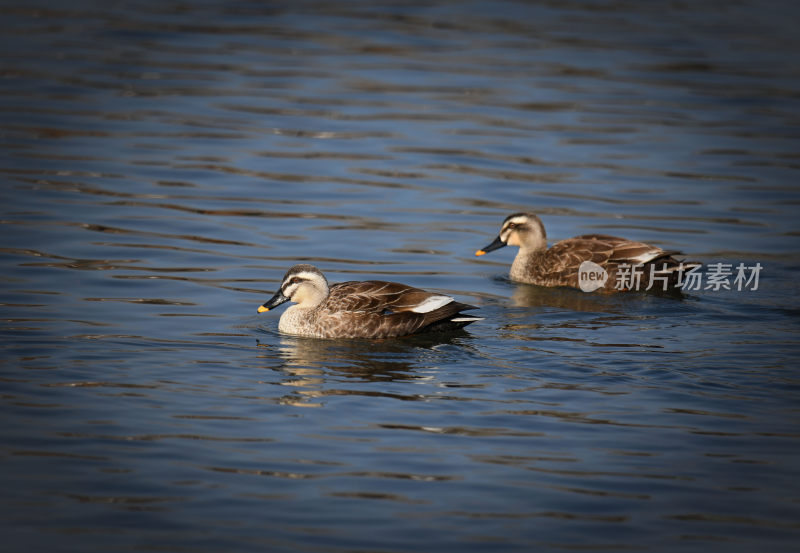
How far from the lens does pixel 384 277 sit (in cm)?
1520

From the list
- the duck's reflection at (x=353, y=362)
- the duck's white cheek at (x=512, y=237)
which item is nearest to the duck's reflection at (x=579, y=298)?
the duck's white cheek at (x=512, y=237)

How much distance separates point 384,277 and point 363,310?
9.57ft

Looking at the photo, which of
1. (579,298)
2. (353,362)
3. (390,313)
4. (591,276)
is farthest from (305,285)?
(591,276)

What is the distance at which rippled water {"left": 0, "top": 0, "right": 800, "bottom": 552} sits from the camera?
26.7ft

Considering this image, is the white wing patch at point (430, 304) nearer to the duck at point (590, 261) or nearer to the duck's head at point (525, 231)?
the duck at point (590, 261)

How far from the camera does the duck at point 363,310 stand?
484 inches

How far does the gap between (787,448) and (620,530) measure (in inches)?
83.6

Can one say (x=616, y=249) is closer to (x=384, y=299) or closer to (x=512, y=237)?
(x=512, y=237)

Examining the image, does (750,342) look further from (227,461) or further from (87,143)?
(87,143)

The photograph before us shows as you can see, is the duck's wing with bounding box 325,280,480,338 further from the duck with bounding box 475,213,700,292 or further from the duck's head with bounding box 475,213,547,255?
the duck's head with bounding box 475,213,547,255

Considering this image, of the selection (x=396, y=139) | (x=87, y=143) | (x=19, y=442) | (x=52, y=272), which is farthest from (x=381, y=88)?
(x=19, y=442)

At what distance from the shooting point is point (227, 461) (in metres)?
8.77
